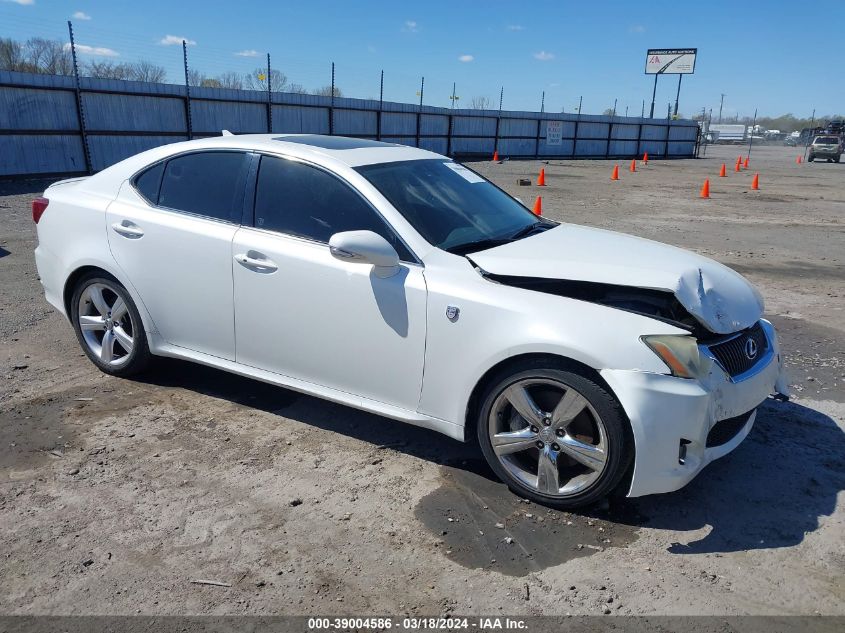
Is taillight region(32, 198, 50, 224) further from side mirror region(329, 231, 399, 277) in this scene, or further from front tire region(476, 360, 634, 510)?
front tire region(476, 360, 634, 510)

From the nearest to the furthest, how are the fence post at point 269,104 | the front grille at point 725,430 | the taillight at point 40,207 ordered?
the front grille at point 725,430 → the taillight at point 40,207 → the fence post at point 269,104

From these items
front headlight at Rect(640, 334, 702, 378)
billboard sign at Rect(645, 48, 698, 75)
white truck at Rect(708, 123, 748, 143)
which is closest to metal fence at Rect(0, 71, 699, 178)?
front headlight at Rect(640, 334, 702, 378)

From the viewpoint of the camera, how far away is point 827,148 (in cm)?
4512

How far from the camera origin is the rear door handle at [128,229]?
4301 millimetres

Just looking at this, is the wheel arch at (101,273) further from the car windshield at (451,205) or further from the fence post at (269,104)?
the fence post at (269,104)

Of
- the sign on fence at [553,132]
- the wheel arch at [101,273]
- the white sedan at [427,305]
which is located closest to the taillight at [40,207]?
the white sedan at [427,305]

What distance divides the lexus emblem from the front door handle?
8.47 ft

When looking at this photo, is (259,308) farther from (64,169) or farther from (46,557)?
(64,169)

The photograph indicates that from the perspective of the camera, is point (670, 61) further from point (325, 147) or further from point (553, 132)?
point (325, 147)

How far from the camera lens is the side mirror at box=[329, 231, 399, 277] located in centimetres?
336

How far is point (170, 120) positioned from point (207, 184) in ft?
59.0

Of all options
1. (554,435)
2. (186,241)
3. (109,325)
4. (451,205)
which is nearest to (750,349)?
(554,435)

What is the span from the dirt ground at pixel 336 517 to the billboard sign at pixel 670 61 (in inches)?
2627

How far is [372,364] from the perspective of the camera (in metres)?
3.58
